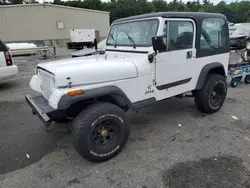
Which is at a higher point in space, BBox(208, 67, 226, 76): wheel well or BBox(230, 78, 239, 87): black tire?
BBox(208, 67, 226, 76): wheel well

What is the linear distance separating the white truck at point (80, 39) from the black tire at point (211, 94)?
18100 millimetres

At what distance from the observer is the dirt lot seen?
8.12 feet

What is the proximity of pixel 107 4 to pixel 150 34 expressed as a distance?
55.2 m

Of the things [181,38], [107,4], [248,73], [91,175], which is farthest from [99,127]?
[107,4]

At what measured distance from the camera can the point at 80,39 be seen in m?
21.5

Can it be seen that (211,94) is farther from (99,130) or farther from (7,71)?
(7,71)

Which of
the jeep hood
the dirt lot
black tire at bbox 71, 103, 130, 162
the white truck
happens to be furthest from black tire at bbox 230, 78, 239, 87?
the white truck

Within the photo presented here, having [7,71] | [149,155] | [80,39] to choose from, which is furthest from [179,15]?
[80,39]

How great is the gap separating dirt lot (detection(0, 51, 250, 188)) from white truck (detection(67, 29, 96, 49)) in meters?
17.7

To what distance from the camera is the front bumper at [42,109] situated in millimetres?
2572

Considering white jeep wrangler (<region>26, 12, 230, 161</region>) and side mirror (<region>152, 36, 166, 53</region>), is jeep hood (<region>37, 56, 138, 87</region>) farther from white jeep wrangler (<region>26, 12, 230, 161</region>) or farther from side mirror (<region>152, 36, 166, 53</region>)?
side mirror (<region>152, 36, 166, 53</region>)

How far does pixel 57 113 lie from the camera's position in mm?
2904

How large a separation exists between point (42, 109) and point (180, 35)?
2.55 m

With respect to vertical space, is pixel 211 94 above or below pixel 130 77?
below
